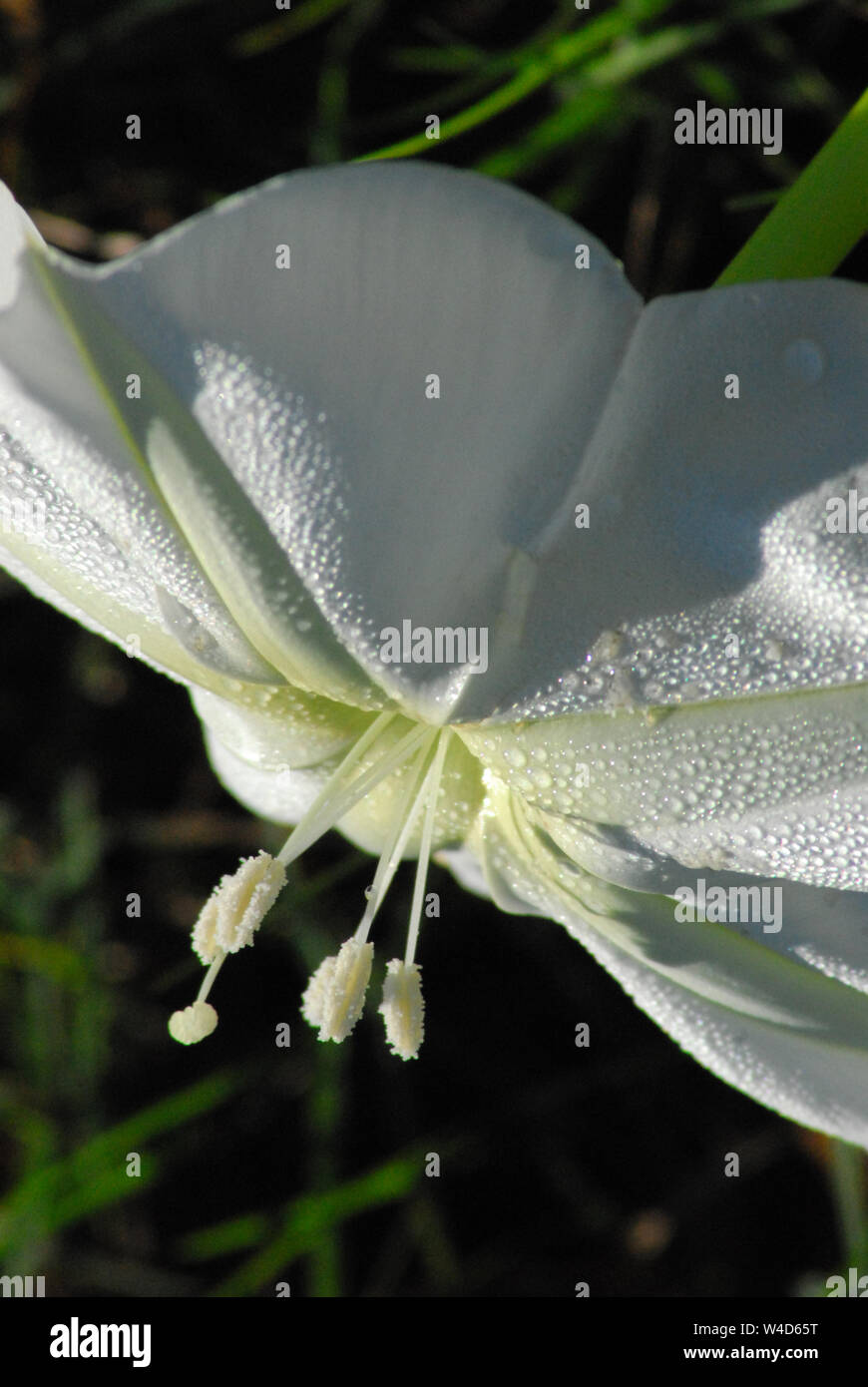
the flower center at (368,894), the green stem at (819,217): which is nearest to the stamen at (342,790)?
the flower center at (368,894)

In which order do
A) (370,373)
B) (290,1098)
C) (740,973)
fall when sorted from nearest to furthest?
(370,373), (740,973), (290,1098)

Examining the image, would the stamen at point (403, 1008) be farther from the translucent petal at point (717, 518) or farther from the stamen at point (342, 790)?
the translucent petal at point (717, 518)

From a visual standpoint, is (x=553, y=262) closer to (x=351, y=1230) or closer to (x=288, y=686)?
(x=288, y=686)

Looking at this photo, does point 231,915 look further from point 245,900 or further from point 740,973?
point 740,973

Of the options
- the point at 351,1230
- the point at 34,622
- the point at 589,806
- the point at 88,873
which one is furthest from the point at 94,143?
the point at 351,1230

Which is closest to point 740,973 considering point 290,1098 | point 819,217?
point 819,217

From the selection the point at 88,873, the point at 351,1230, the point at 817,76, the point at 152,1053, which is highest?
the point at 817,76
